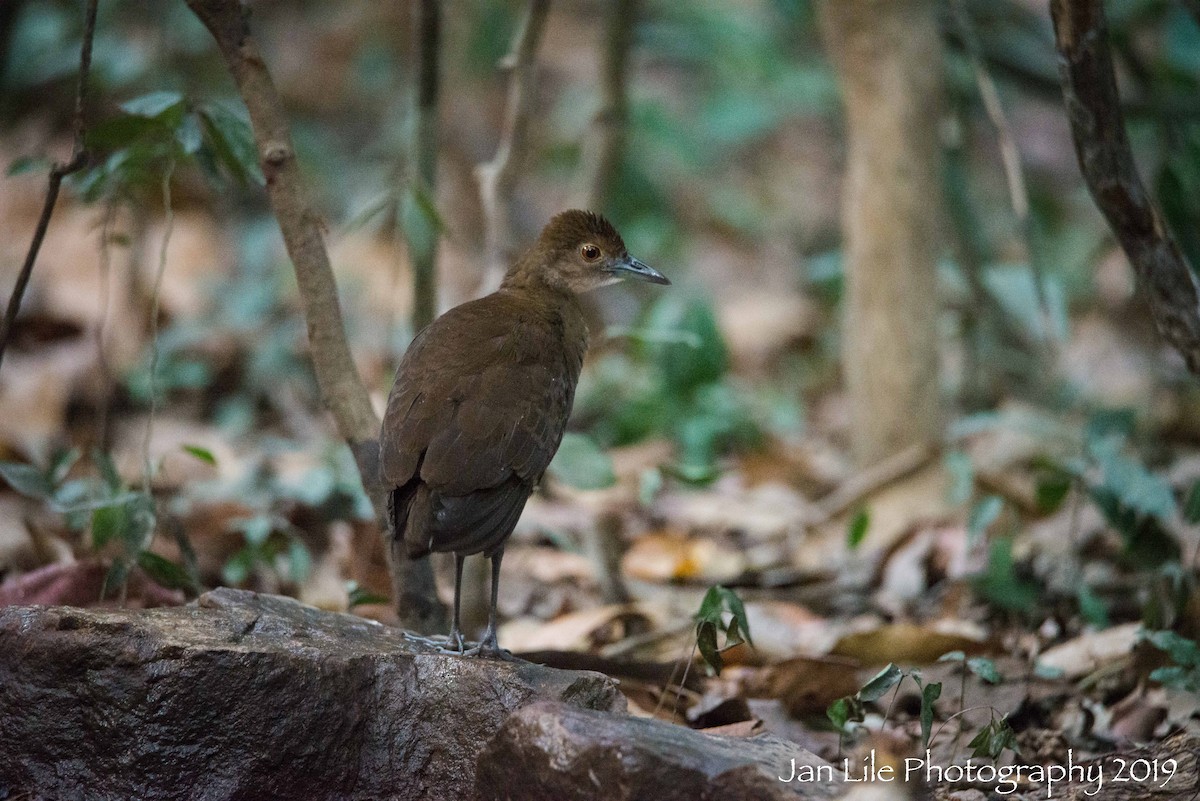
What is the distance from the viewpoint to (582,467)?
456cm

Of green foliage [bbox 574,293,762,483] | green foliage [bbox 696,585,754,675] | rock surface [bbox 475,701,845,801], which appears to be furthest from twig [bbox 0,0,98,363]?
green foliage [bbox 574,293,762,483]

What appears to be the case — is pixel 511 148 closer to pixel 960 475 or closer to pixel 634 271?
pixel 634 271

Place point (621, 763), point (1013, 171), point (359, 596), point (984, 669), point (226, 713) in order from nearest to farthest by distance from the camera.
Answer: point (621, 763) < point (226, 713) < point (984, 669) < point (359, 596) < point (1013, 171)

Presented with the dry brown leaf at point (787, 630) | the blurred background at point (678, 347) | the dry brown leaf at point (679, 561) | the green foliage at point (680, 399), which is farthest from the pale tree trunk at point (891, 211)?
the dry brown leaf at point (787, 630)

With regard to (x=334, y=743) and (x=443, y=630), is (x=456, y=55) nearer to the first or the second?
(x=443, y=630)

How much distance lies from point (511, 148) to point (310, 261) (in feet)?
4.87

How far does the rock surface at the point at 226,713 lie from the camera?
9.82 feet

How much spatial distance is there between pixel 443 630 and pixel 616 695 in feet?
2.91

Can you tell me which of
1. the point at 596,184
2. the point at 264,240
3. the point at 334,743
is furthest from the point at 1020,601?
the point at 264,240

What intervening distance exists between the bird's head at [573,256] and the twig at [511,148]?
394 mm

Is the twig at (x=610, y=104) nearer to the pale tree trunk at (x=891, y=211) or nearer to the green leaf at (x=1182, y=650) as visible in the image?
→ the pale tree trunk at (x=891, y=211)

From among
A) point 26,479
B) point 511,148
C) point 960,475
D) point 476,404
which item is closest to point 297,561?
point 26,479

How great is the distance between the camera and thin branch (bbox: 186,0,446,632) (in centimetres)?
359

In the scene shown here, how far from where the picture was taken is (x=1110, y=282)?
10617 millimetres
